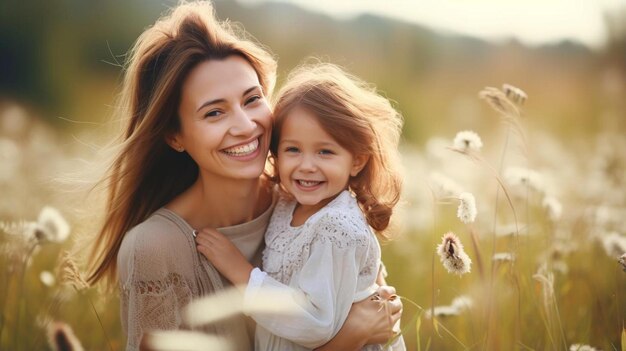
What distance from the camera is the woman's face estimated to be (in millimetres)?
3312

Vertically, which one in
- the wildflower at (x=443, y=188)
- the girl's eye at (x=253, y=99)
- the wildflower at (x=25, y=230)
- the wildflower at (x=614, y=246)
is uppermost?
the girl's eye at (x=253, y=99)

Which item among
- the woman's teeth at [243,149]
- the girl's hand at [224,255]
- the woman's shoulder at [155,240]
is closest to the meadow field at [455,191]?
the woman's shoulder at [155,240]

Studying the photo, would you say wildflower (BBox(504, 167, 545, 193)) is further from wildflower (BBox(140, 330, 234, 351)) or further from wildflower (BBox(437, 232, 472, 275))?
wildflower (BBox(140, 330, 234, 351))

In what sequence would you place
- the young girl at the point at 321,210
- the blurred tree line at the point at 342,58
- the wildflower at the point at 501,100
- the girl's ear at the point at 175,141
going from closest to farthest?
the young girl at the point at 321,210
the wildflower at the point at 501,100
the girl's ear at the point at 175,141
the blurred tree line at the point at 342,58

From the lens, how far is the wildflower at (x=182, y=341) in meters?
3.11

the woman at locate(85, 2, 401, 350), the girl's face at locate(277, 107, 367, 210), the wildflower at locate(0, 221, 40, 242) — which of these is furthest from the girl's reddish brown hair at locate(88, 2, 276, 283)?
the girl's face at locate(277, 107, 367, 210)

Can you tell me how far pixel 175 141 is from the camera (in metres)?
3.53

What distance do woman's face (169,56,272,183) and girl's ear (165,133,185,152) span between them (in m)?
0.10

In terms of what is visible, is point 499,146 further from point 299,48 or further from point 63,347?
point 63,347

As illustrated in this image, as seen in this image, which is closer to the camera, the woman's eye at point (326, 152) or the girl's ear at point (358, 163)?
the woman's eye at point (326, 152)

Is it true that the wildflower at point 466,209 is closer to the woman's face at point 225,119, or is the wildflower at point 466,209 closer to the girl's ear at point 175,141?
the woman's face at point 225,119

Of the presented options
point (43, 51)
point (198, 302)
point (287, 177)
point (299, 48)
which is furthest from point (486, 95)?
point (43, 51)

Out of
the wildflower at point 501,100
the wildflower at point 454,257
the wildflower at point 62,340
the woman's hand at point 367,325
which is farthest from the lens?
the wildflower at point 501,100

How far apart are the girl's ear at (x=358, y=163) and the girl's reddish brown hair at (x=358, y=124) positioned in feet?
0.08
